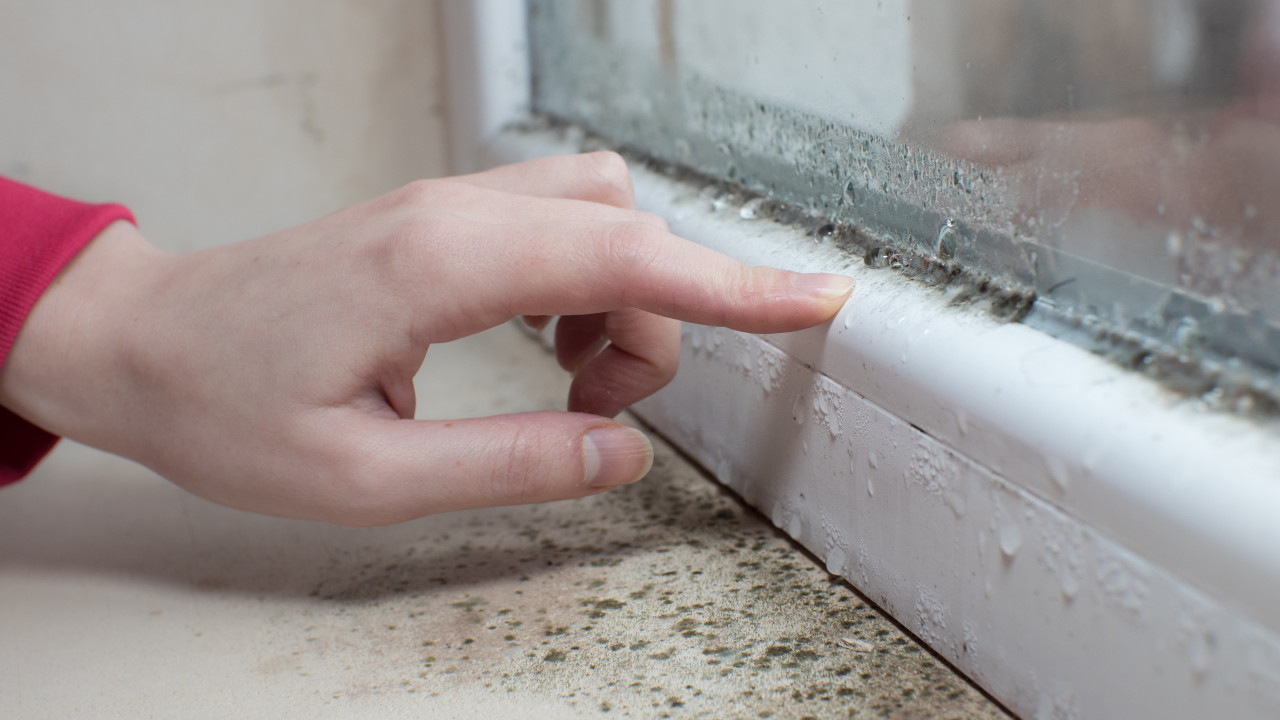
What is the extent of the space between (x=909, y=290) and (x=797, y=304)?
5 centimetres

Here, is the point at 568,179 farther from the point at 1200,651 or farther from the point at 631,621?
the point at 1200,651

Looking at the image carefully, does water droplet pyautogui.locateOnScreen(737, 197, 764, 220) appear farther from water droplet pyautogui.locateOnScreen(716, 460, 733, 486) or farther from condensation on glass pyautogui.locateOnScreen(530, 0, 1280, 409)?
water droplet pyautogui.locateOnScreen(716, 460, 733, 486)

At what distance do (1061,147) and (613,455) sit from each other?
0.79 ft

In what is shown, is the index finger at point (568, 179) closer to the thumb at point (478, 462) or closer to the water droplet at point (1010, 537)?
the thumb at point (478, 462)

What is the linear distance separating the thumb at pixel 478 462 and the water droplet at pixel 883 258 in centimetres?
14

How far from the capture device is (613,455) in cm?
47

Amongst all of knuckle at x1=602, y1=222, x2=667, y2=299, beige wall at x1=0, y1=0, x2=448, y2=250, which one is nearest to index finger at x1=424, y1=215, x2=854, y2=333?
knuckle at x1=602, y1=222, x2=667, y2=299

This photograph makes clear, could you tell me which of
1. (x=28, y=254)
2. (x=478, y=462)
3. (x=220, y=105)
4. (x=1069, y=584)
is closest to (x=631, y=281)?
(x=478, y=462)

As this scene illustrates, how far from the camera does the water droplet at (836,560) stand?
0.46 m

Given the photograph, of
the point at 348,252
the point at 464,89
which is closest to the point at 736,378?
the point at 348,252

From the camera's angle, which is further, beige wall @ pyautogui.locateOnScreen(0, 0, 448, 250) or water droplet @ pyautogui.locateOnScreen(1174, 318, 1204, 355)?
beige wall @ pyautogui.locateOnScreen(0, 0, 448, 250)

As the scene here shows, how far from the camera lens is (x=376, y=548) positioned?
530 millimetres

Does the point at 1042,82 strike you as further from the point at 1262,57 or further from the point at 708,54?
the point at 708,54

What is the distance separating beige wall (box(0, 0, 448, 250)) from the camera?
810 mm
